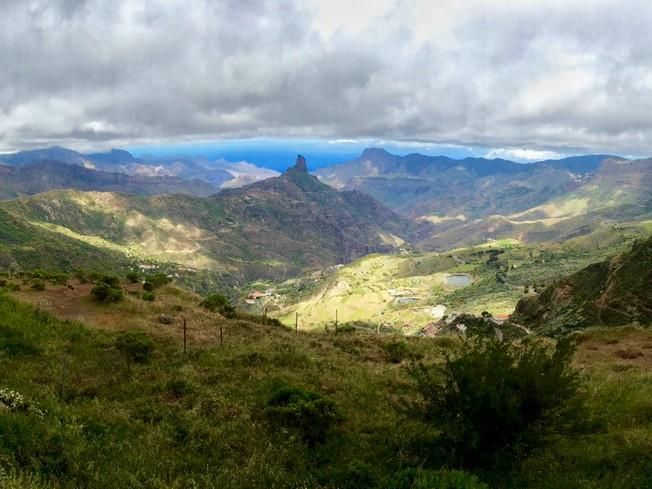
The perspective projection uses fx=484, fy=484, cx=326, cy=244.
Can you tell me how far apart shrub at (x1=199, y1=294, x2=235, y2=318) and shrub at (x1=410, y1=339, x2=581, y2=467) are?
1302 inches

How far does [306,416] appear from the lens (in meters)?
17.1

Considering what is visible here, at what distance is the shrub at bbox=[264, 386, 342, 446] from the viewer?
16.7 meters

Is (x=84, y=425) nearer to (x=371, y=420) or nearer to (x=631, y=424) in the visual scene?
(x=371, y=420)

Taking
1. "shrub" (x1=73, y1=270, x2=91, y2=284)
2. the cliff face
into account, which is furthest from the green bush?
the cliff face

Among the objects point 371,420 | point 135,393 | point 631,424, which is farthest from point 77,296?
point 631,424

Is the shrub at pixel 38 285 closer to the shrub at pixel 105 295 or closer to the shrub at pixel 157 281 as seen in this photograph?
the shrub at pixel 105 295

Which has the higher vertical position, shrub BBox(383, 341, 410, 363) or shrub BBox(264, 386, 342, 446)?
shrub BBox(264, 386, 342, 446)

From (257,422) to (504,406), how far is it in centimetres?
903

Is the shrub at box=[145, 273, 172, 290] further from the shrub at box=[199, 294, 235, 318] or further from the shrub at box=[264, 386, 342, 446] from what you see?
the shrub at box=[264, 386, 342, 446]

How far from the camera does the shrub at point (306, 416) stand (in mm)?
16656

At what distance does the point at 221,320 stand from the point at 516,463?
29490 millimetres

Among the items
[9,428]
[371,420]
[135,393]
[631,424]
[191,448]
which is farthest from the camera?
[135,393]

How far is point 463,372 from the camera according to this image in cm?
1346

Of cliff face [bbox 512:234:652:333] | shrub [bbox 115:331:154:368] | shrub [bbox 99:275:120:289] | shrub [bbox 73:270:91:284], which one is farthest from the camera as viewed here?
cliff face [bbox 512:234:652:333]
